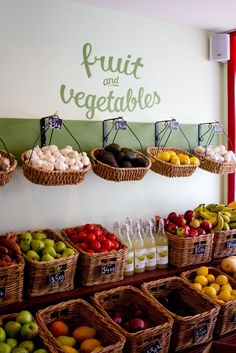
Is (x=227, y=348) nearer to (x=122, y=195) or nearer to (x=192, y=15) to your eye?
(x=122, y=195)

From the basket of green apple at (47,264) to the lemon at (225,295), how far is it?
0.89 meters

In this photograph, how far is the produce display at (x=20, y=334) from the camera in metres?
1.88

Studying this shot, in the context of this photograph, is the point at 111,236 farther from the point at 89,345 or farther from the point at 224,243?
the point at 224,243

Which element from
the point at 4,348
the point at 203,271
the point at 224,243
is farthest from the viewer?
the point at 224,243

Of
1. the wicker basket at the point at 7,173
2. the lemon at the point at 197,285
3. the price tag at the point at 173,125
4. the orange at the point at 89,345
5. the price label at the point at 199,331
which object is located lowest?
the price label at the point at 199,331

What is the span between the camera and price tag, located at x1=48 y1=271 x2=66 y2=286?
7.38 feet

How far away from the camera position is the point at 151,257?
2691mm

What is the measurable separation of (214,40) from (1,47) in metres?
1.74

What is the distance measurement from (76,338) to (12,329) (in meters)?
0.35

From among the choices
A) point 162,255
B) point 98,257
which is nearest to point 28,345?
point 98,257

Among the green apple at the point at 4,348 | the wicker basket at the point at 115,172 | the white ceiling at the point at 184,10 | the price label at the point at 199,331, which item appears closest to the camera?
the green apple at the point at 4,348

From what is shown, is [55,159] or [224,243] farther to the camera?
[224,243]

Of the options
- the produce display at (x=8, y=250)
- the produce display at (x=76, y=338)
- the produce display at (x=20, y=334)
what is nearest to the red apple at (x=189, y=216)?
the produce display at (x=76, y=338)

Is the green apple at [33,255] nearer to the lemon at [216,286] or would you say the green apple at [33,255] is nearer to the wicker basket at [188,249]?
the wicker basket at [188,249]
